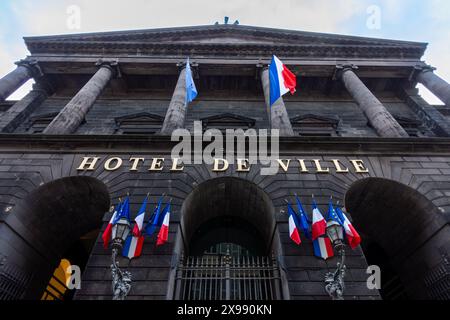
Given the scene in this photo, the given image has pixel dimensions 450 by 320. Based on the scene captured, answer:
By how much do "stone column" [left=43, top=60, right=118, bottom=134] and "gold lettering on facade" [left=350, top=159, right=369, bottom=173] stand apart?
1346cm

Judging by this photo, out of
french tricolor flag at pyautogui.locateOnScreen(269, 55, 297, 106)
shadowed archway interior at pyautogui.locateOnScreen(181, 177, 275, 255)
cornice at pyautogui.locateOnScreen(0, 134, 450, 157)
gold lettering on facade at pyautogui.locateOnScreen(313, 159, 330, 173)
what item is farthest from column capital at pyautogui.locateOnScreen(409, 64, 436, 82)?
shadowed archway interior at pyautogui.locateOnScreen(181, 177, 275, 255)

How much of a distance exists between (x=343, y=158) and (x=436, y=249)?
4.63 m

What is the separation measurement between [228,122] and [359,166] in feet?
27.9

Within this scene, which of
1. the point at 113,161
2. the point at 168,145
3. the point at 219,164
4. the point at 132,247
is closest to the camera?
the point at 132,247

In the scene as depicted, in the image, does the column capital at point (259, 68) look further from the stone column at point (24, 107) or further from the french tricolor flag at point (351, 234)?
the stone column at point (24, 107)

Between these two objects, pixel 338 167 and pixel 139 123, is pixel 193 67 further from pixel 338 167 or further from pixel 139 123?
pixel 338 167

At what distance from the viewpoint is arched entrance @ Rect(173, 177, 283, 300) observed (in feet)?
30.4

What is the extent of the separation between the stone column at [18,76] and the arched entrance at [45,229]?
999 centimetres

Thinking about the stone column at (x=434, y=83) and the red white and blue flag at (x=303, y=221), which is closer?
the red white and blue flag at (x=303, y=221)

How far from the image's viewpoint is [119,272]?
23.5ft

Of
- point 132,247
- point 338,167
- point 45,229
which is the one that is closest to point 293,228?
point 338,167

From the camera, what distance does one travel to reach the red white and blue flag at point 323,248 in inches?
317

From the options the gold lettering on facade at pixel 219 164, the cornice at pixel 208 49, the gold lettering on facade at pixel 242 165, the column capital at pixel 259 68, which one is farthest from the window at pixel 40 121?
the column capital at pixel 259 68

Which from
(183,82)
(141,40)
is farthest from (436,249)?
(141,40)
